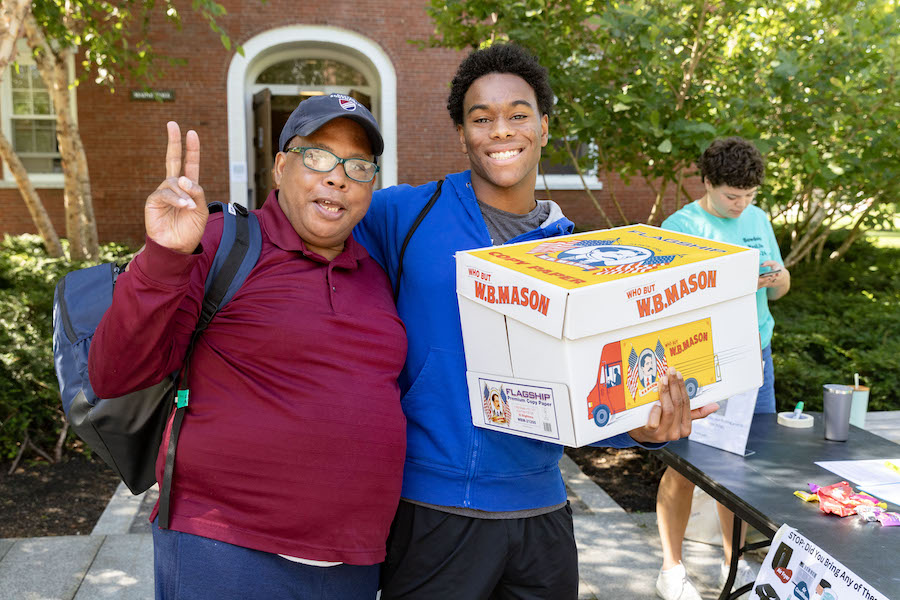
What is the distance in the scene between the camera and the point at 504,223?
1.93 metres

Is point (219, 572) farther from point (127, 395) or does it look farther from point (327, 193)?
point (327, 193)

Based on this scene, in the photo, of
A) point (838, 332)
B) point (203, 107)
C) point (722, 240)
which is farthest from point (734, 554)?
point (203, 107)

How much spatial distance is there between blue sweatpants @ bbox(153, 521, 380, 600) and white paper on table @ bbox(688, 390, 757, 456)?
170 centimetres

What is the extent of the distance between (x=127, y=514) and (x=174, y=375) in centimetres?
297

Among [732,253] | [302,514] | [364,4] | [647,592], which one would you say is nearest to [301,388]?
[302,514]

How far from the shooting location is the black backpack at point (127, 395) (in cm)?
147

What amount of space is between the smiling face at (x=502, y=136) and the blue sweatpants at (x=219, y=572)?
1.00 meters

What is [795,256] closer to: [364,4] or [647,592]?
[647,592]

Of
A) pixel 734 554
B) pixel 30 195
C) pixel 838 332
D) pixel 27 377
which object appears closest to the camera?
pixel 734 554

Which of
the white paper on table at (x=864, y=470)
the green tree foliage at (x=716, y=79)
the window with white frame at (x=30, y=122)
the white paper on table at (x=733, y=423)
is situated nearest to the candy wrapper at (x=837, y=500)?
the white paper on table at (x=864, y=470)

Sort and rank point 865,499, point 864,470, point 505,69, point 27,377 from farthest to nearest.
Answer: point 27,377, point 864,470, point 865,499, point 505,69

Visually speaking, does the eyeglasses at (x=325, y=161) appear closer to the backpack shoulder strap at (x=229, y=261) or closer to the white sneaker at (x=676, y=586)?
the backpack shoulder strap at (x=229, y=261)

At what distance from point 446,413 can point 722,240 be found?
214cm

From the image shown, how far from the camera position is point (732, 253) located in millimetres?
1729
